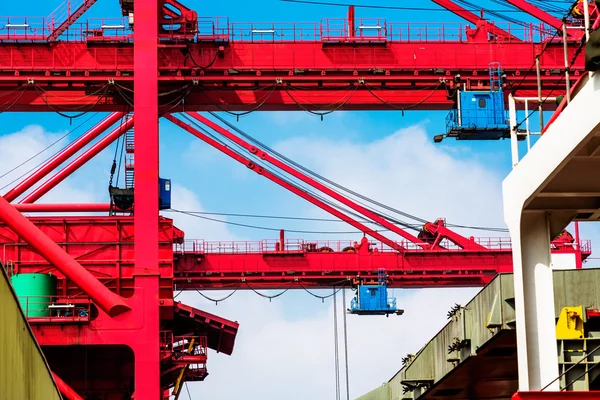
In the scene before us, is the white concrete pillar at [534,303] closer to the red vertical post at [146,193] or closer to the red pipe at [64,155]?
the red vertical post at [146,193]

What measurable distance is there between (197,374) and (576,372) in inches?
1091

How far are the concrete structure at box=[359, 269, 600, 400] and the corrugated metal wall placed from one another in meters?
6.49

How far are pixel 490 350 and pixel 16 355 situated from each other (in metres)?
15.5

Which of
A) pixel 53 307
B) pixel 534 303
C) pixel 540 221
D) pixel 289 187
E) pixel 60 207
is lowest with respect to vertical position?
pixel 534 303

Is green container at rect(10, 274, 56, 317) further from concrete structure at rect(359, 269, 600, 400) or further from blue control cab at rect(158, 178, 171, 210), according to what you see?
concrete structure at rect(359, 269, 600, 400)

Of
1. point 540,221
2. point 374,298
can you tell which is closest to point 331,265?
point 374,298

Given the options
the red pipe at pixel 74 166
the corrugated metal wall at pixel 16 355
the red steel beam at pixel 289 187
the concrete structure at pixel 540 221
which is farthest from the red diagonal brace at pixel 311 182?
the corrugated metal wall at pixel 16 355

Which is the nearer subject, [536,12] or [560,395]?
[560,395]

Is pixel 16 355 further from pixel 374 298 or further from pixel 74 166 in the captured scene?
pixel 374 298

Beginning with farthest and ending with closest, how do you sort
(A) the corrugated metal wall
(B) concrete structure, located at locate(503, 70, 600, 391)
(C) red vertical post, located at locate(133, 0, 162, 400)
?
(C) red vertical post, located at locate(133, 0, 162, 400), (B) concrete structure, located at locate(503, 70, 600, 391), (A) the corrugated metal wall

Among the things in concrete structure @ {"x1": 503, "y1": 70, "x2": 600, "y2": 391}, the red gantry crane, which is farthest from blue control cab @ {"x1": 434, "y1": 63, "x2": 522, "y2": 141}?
concrete structure @ {"x1": 503, "y1": 70, "x2": 600, "y2": 391}

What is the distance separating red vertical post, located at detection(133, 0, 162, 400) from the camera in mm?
35031

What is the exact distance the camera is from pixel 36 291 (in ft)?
121

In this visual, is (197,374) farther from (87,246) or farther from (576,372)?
(576,372)
